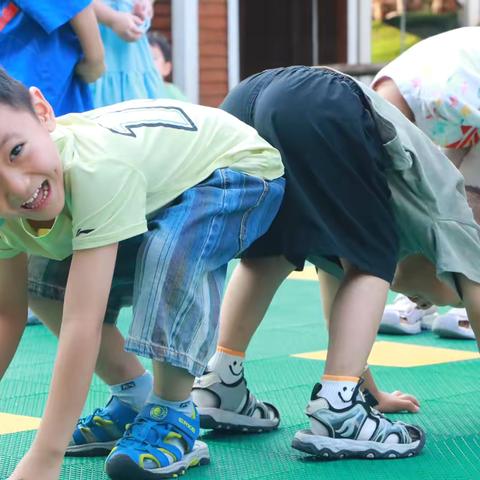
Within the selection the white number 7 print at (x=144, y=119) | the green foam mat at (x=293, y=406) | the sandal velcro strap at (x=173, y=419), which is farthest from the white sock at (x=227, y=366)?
the white number 7 print at (x=144, y=119)

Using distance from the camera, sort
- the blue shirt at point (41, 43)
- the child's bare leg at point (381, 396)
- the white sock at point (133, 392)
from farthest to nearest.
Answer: the blue shirt at point (41, 43) < the child's bare leg at point (381, 396) < the white sock at point (133, 392)

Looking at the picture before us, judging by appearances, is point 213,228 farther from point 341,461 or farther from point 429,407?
point 429,407

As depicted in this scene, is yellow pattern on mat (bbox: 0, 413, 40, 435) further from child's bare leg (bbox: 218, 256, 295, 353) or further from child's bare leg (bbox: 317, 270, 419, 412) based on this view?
child's bare leg (bbox: 317, 270, 419, 412)

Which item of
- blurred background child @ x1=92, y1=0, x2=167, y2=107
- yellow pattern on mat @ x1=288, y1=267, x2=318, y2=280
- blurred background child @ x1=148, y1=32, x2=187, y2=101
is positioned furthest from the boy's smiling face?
blurred background child @ x1=148, y1=32, x2=187, y2=101

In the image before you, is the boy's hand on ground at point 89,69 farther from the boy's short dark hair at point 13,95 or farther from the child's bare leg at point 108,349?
the boy's short dark hair at point 13,95

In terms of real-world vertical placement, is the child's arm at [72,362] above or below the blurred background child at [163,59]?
above

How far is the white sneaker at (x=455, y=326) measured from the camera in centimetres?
390

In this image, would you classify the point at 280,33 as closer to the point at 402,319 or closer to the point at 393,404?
the point at 402,319

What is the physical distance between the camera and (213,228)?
2.33 metres

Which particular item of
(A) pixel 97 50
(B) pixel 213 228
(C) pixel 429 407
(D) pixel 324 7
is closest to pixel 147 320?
(B) pixel 213 228

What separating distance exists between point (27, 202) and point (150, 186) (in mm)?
272

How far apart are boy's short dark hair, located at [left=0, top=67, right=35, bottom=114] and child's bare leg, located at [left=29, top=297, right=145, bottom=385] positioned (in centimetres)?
50

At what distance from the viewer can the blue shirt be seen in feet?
12.3

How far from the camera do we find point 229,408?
2656mm
